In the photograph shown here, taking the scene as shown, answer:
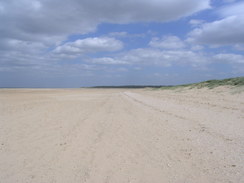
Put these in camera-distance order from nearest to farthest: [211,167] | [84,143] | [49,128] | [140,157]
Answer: [211,167] → [140,157] → [84,143] → [49,128]

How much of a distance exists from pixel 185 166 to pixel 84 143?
3.04 meters

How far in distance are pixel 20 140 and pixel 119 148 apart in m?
3.46

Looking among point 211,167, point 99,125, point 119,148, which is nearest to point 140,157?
point 119,148

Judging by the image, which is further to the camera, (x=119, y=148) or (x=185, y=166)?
(x=119, y=148)

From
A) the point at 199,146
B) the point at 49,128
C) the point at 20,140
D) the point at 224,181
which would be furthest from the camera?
the point at 49,128

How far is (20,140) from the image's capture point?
251 inches

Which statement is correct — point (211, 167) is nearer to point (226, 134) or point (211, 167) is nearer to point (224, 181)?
point (224, 181)

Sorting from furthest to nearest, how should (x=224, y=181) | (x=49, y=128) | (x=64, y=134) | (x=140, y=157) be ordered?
A: (x=49, y=128)
(x=64, y=134)
(x=140, y=157)
(x=224, y=181)

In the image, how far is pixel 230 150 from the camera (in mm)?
4746

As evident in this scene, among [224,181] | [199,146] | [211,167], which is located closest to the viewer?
[224,181]

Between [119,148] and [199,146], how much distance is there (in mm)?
2174

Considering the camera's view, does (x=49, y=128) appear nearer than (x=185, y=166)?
No

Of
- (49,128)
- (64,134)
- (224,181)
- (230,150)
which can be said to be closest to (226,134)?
(230,150)

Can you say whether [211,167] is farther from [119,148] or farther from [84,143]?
[84,143]
